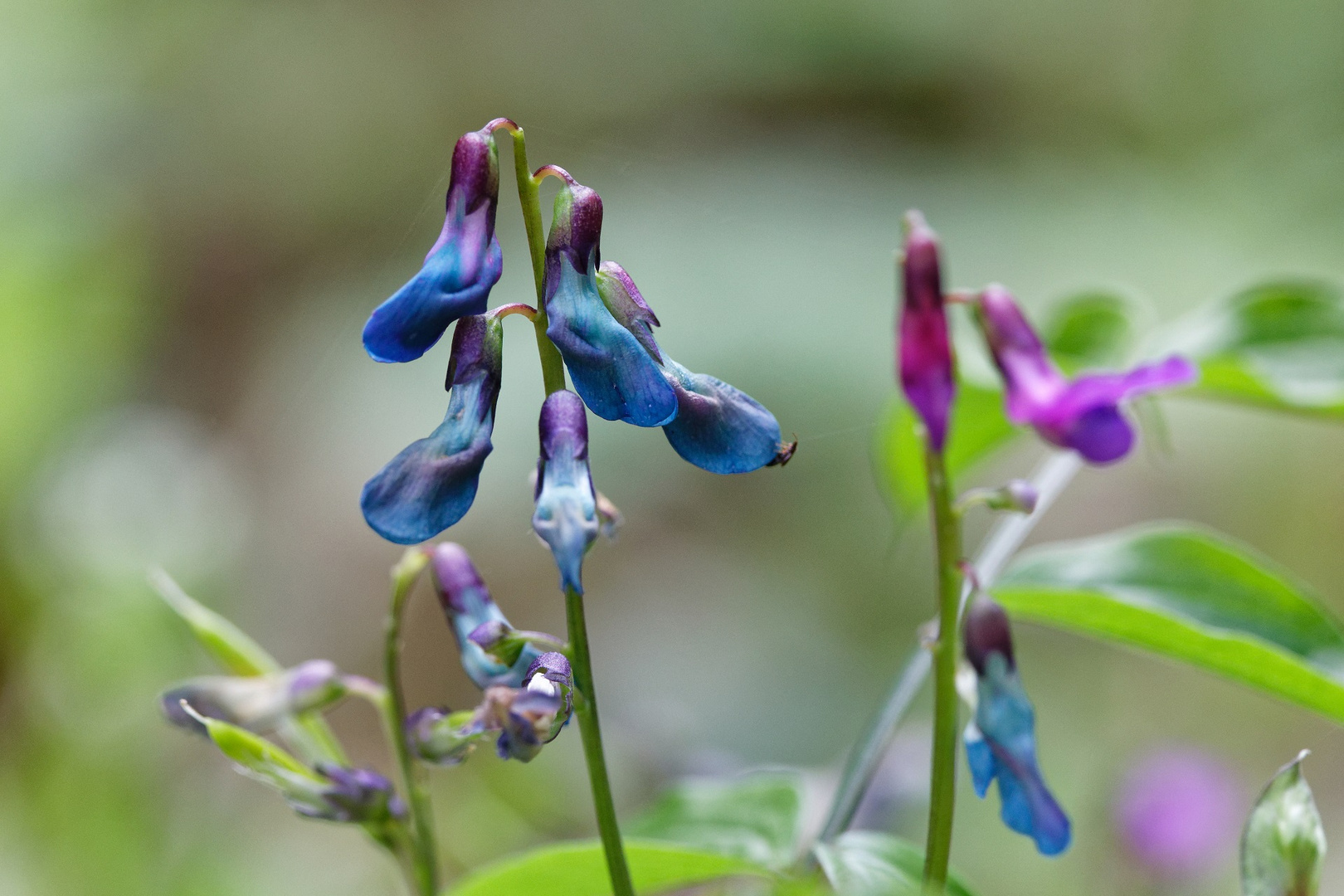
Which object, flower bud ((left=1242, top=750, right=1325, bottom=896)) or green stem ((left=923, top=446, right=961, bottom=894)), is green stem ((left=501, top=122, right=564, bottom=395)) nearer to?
green stem ((left=923, top=446, right=961, bottom=894))

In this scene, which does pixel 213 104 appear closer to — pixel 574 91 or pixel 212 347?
pixel 212 347

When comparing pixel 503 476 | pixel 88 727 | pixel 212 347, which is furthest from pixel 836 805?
pixel 212 347

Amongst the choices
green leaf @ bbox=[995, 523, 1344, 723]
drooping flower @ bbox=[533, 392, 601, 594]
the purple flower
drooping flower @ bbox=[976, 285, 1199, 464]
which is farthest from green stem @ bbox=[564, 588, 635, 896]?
the purple flower

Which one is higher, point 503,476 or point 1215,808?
point 503,476

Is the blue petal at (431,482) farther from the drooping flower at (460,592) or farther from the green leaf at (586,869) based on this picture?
the green leaf at (586,869)

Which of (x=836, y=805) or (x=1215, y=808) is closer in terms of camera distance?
(x=836, y=805)

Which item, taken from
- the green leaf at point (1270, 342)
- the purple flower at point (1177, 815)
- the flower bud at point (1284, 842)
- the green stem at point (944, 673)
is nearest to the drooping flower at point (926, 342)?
the green stem at point (944, 673)

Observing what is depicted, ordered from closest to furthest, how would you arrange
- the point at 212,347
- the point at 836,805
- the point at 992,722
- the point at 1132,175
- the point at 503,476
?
1. the point at 992,722
2. the point at 836,805
3. the point at 503,476
4. the point at 1132,175
5. the point at 212,347
